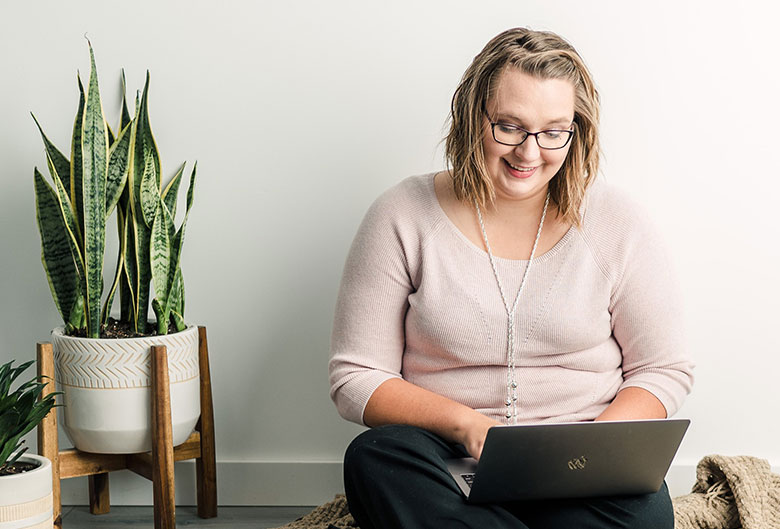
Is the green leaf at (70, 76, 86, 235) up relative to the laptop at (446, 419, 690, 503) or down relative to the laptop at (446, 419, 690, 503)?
up

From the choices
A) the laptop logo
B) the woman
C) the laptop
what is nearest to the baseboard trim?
the woman

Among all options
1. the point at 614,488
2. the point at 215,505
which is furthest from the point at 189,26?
the point at 614,488

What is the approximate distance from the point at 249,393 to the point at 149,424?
37cm

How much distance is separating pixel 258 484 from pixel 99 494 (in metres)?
0.37

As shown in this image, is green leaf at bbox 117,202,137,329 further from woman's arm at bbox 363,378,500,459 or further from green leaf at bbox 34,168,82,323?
woman's arm at bbox 363,378,500,459

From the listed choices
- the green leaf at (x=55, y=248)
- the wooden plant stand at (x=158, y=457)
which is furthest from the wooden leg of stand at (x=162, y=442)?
the green leaf at (x=55, y=248)

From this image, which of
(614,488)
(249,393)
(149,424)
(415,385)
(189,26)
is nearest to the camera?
(614,488)

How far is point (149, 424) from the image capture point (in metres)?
1.76

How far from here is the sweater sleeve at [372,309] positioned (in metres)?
1.62

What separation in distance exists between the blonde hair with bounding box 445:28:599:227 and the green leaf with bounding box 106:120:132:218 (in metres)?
0.68

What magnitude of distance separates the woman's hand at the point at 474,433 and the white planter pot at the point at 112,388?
25.6 inches

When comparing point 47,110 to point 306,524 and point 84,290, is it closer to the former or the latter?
point 84,290

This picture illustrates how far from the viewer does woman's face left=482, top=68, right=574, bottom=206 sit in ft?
4.95

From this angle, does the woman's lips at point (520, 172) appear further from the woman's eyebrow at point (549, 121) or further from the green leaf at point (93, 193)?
the green leaf at point (93, 193)
